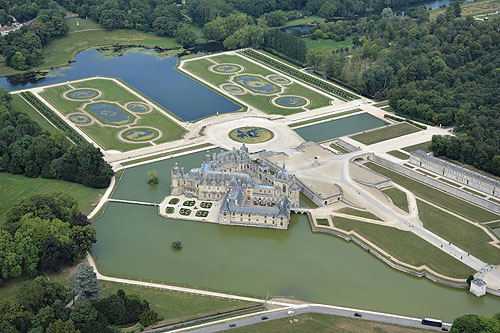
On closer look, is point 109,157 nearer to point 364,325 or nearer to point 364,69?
point 364,325

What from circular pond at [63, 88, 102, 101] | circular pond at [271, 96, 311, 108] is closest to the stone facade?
circular pond at [271, 96, 311, 108]

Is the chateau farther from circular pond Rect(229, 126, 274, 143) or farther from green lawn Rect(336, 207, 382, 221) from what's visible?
circular pond Rect(229, 126, 274, 143)

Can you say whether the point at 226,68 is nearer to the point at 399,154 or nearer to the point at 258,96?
the point at 258,96

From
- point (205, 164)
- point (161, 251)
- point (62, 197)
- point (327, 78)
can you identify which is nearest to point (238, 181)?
point (205, 164)

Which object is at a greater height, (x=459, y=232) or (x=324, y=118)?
(x=459, y=232)

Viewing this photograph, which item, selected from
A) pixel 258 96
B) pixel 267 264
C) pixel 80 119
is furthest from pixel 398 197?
pixel 80 119
